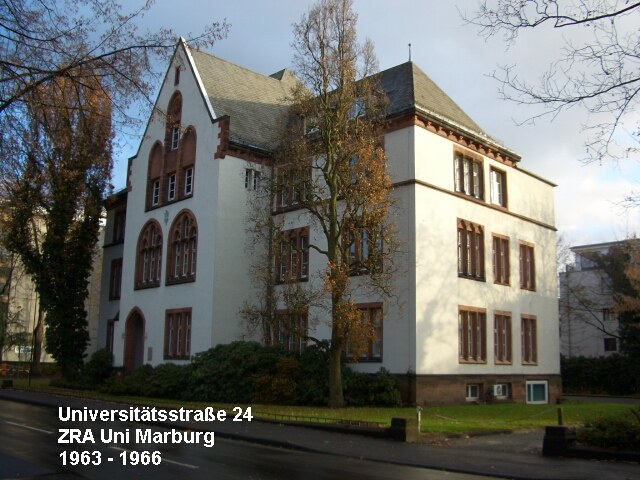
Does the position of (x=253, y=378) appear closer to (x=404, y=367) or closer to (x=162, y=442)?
(x=404, y=367)

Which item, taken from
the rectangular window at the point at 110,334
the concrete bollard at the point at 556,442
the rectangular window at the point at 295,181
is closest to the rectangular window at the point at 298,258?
the rectangular window at the point at 295,181

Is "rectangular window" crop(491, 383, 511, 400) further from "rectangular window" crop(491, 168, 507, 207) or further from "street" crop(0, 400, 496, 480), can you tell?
"street" crop(0, 400, 496, 480)

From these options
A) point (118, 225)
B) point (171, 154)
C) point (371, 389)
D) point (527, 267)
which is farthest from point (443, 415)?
point (118, 225)

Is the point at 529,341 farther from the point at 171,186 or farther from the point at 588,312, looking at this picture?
the point at 588,312

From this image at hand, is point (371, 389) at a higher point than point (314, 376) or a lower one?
lower

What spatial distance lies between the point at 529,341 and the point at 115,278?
1051 inches

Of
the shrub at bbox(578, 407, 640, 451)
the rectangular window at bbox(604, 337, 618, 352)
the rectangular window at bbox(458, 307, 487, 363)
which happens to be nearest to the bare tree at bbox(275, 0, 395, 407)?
the rectangular window at bbox(458, 307, 487, 363)

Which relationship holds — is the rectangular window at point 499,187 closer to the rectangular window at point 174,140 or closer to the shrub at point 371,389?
the shrub at point 371,389

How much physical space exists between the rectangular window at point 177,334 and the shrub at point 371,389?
398 inches

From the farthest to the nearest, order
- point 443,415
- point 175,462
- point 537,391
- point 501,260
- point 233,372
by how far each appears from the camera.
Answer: point 537,391, point 501,260, point 233,372, point 443,415, point 175,462

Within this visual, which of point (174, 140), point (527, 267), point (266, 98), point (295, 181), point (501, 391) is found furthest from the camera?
point (266, 98)

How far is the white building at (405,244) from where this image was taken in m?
27.7

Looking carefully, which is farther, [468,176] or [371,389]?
[468,176]

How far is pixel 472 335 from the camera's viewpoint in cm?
2994
